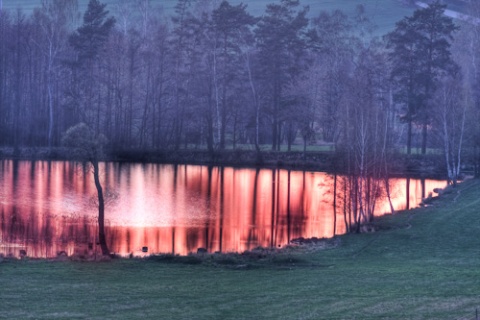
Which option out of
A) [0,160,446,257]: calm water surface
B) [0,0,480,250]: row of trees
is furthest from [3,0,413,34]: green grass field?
[0,160,446,257]: calm water surface

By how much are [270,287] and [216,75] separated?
202 feet

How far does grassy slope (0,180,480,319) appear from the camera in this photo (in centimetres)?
2056

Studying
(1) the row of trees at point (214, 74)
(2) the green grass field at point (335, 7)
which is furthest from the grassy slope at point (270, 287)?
(2) the green grass field at point (335, 7)

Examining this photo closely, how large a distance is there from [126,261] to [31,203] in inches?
715

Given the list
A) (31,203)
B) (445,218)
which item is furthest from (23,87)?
(445,218)

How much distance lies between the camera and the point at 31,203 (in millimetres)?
46188

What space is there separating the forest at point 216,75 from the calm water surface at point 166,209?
47.3ft

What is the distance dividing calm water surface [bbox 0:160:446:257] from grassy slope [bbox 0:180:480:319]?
19.2 ft

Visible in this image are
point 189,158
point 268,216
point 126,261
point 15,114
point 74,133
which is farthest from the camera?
point 15,114

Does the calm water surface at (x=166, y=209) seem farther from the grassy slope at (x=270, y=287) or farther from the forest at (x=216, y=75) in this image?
the forest at (x=216, y=75)

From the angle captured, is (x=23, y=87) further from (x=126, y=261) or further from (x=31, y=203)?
(x=126, y=261)

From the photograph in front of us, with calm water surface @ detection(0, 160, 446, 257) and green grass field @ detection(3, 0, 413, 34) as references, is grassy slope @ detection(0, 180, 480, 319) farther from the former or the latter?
green grass field @ detection(3, 0, 413, 34)

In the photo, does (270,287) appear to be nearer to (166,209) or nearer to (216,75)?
(166,209)

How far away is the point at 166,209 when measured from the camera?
150 ft
